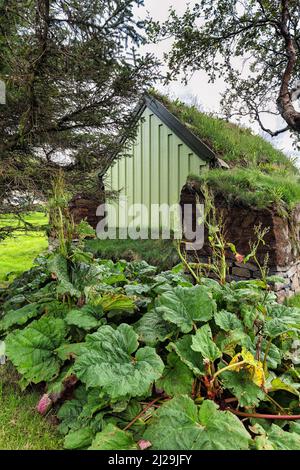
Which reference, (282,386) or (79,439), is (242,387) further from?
(79,439)

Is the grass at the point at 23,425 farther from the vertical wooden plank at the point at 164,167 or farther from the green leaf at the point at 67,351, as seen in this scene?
the vertical wooden plank at the point at 164,167

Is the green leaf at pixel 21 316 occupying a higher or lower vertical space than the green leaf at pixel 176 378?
higher

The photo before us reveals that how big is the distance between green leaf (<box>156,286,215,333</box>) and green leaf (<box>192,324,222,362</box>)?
99 millimetres

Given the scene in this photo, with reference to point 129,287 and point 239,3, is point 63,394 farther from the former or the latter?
point 239,3

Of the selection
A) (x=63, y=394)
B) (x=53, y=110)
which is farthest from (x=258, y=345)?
(x=53, y=110)

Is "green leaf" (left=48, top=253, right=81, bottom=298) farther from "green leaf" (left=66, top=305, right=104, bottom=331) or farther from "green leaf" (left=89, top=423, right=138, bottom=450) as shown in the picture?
"green leaf" (left=89, top=423, right=138, bottom=450)

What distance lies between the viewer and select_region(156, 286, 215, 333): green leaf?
1751 mm

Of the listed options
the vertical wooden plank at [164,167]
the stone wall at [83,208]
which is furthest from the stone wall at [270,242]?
the stone wall at [83,208]

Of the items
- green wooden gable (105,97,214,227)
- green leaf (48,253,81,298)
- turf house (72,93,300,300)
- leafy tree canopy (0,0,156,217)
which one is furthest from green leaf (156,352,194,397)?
green wooden gable (105,97,214,227)

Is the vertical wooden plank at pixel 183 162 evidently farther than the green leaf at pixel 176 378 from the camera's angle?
Yes

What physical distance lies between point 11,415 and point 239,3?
890 centimetres

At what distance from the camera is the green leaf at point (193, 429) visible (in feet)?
3.92

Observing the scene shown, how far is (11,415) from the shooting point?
1.73 m
